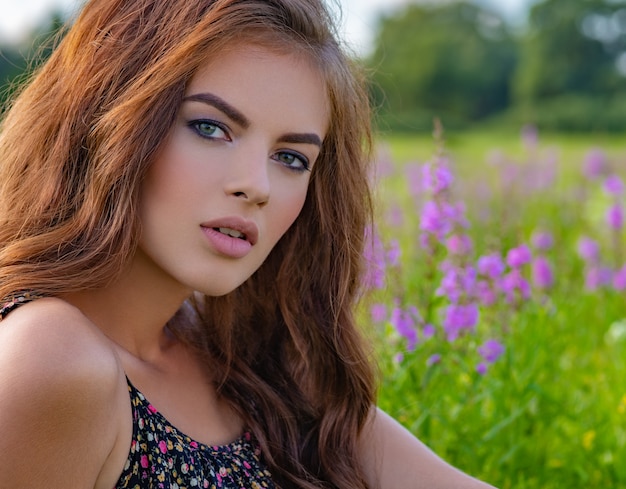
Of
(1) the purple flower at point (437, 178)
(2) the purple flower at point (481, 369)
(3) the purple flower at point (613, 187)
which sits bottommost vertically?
(2) the purple flower at point (481, 369)

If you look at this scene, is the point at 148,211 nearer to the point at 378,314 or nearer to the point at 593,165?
the point at 378,314

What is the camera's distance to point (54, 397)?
122 centimetres

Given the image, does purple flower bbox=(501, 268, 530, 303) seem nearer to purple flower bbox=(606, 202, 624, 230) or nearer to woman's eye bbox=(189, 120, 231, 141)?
woman's eye bbox=(189, 120, 231, 141)

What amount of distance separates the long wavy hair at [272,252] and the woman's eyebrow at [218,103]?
0.08ft

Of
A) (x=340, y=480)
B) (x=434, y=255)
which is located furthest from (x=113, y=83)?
(x=434, y=255)

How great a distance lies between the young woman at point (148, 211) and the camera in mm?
1267

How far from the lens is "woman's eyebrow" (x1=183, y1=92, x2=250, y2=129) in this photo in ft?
4.87

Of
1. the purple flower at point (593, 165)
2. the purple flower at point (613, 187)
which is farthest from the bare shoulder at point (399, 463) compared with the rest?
the purple flower at point (593, 165)

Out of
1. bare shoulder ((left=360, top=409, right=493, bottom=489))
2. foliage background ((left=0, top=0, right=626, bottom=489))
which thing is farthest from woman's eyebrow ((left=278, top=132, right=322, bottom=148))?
bare shoulder ((left=360, top=409, right=493, bottom=489))

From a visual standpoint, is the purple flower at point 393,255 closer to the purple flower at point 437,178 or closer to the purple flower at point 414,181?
the purple flower at point 437,178

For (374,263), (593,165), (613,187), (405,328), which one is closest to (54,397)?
(374,263)

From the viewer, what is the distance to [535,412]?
2.67 metres

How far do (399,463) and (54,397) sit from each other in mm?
912

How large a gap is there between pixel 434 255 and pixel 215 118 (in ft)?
Result: 3.34
